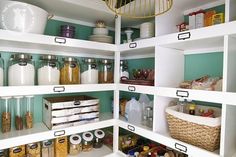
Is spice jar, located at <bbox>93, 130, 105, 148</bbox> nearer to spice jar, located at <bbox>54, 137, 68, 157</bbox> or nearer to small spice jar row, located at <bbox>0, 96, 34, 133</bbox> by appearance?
spice jar, located at <bbox>54, 137, 68, 157</bbox>

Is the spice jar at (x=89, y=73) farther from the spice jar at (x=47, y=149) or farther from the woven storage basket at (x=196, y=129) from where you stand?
the woven storage basket at (x=196, y=129)

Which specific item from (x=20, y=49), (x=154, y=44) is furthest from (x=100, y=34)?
(x=20, y=49)

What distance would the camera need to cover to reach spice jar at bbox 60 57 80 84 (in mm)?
1231

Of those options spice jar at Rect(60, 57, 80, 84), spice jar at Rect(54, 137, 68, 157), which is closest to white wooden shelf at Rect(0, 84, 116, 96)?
spice jar at Rect(60, 57, 80, 84)

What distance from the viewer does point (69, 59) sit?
49.0 inches

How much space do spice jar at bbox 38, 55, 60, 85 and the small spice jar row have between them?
0.73ft

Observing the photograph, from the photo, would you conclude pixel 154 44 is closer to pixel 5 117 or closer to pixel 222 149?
pixel 222 149

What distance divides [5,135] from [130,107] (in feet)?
2.79

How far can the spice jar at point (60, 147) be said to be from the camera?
124 cm

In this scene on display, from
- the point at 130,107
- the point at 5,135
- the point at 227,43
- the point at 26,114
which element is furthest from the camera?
the point at 130,107

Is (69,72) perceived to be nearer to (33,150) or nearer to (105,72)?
(105,72)

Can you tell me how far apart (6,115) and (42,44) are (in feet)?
1.77

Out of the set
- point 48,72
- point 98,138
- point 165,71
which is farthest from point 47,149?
point 165,71

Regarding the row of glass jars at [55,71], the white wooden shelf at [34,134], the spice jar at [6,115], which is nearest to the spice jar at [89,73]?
the row of glass jars at [55,71]
